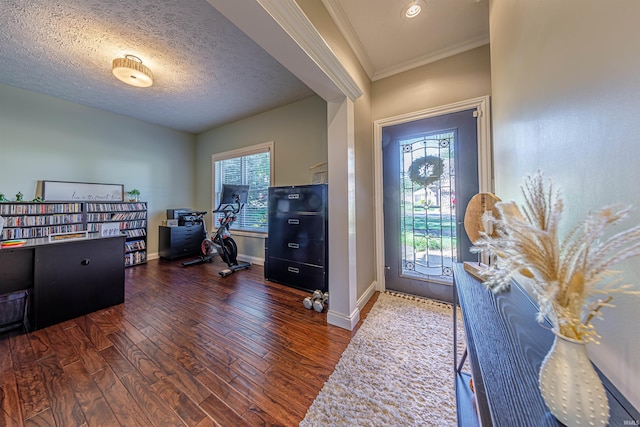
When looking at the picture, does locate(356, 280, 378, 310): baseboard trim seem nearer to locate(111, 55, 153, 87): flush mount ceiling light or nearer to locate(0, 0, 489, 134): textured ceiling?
locate(0, 0, 489, 134): textured ceiling

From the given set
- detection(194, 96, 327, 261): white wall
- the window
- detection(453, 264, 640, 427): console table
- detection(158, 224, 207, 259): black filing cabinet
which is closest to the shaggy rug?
detection(453, 264, 640, 427): console table

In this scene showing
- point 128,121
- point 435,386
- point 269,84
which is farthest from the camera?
point 128,121

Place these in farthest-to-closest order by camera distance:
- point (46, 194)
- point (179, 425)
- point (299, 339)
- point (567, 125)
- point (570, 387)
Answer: point (46, 194), point (299, 339), point (179, 425), point (567, 125), point (570, 387)

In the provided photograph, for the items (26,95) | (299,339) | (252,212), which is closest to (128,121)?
(26,95)

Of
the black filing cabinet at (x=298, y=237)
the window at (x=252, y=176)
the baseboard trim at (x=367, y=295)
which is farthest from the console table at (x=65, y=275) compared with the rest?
the baseboard trim at (x=367, y=295)

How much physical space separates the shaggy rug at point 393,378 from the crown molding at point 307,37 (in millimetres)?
2090

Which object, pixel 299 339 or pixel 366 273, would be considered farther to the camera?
pixel 366 273

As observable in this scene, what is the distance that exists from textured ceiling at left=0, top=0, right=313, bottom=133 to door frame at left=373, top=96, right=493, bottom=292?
1.45 meters

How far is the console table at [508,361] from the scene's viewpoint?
0.41m

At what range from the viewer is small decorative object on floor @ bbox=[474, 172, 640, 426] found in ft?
1.28

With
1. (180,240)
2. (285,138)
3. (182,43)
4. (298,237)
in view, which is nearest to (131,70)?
(182,43)

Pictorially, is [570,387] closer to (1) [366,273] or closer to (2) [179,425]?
(2) [179,425]

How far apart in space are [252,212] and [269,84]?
7.17 ft

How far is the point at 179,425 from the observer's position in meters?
1.08
